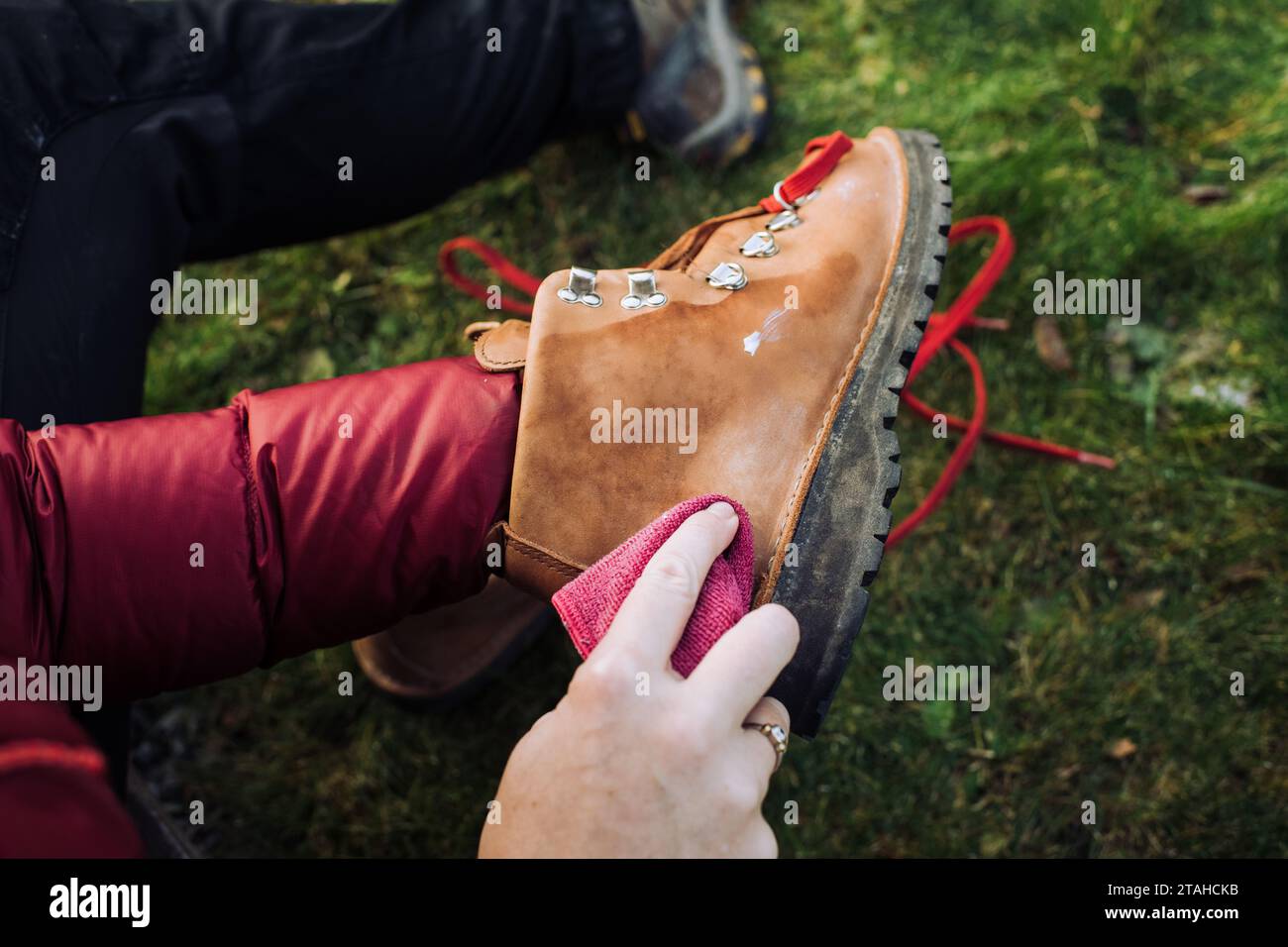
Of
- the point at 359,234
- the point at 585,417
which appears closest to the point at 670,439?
the point at 585,417

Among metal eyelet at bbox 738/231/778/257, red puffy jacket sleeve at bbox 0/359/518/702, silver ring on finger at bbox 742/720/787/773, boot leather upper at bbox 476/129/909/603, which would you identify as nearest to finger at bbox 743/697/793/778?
silver ring on finger at bbox 742/720/787/773

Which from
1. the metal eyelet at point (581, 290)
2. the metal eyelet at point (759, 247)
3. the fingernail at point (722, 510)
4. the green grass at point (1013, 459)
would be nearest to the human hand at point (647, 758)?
the fingernail at point (722, 510)

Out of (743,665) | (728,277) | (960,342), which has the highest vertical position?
(728,277)

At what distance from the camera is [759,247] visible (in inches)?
66.3

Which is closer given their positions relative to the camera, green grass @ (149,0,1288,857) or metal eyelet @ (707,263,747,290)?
metal eyelet @ (707,263,747,290)

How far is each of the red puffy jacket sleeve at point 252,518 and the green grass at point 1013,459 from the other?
84cm

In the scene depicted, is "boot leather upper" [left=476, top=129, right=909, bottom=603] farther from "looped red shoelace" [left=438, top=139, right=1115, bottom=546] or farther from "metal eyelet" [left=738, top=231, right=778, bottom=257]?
"looped red shoelace" [left=438, top=139, right=1115, bottom=546]

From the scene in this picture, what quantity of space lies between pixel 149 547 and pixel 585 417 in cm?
63

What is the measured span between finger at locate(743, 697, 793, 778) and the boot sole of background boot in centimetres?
17

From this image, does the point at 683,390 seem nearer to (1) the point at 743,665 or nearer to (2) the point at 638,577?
(2) the point at 638,577

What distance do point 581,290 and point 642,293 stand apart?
104 mm

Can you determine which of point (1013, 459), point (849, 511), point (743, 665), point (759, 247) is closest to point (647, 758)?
point (743, 665)

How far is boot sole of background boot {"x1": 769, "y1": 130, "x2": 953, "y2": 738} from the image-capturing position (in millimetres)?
1468

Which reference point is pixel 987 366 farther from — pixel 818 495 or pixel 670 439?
pixel 670 439
